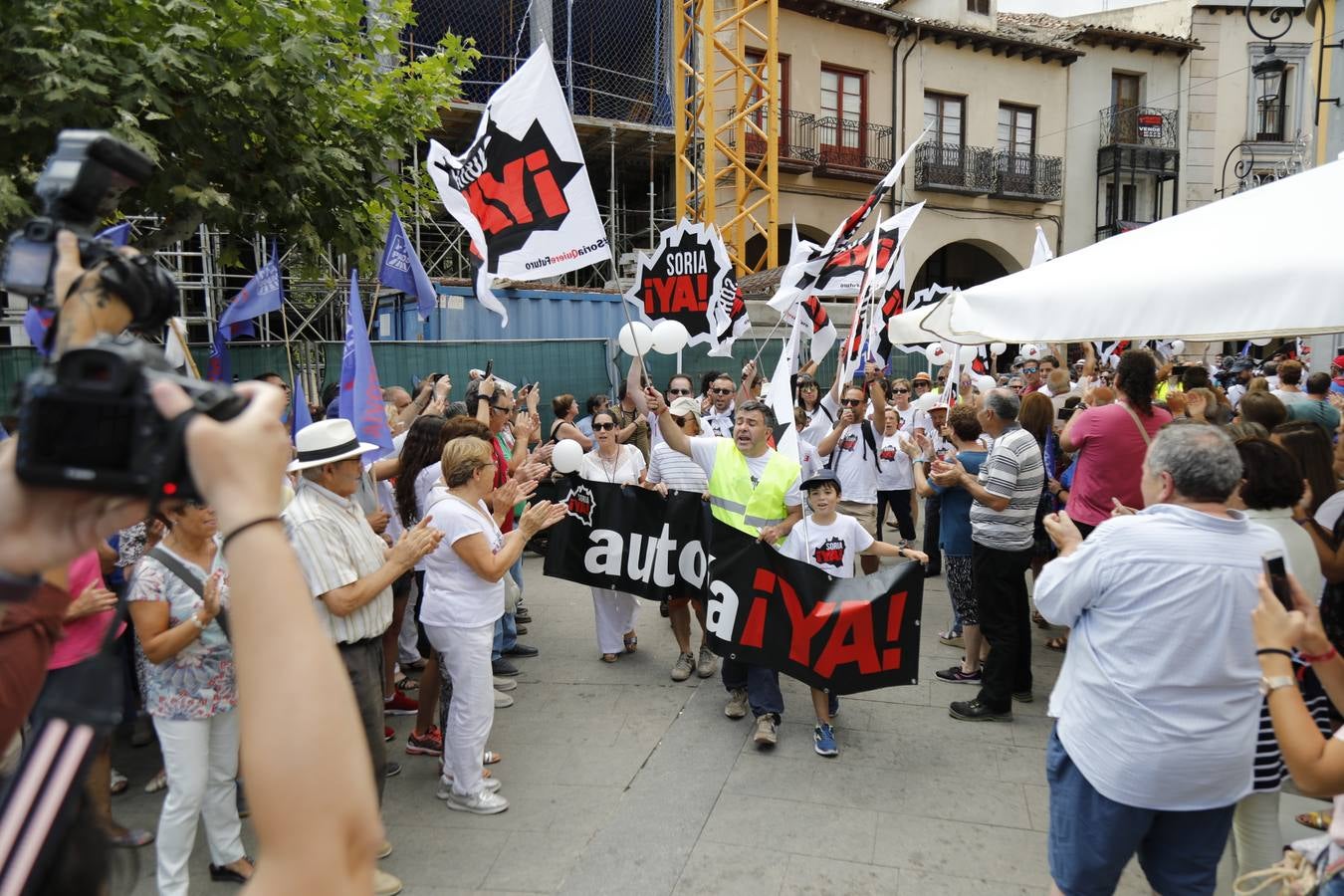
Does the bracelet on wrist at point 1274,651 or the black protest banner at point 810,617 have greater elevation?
the bracelet on wrist at point 1274,651

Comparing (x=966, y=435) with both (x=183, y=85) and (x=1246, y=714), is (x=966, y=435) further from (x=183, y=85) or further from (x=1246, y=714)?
(x=183, y=85)

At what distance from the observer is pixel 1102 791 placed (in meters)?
2.89

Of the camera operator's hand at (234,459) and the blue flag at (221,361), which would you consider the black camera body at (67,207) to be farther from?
the blue flag at (221,361)

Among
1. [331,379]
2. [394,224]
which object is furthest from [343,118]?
[331,379]

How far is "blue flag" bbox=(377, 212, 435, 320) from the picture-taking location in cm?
837

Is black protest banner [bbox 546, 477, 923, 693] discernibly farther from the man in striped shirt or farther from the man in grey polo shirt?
the man in grey polo shirt

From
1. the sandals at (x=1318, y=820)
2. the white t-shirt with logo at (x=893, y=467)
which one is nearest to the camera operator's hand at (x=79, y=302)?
the sandals at (x=1318, y=820)

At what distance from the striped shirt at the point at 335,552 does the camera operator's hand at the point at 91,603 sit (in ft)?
2.35

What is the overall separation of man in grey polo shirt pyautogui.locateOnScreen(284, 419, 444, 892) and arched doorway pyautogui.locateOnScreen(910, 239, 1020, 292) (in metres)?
24.8

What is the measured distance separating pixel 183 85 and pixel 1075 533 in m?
6.36

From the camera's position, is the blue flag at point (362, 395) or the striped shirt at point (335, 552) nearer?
the striped shirt at point (335, 552)

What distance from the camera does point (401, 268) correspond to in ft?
27.9

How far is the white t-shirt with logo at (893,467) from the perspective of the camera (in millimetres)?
8617

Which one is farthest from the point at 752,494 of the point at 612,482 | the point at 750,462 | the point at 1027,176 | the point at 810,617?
the point at 1027,176
